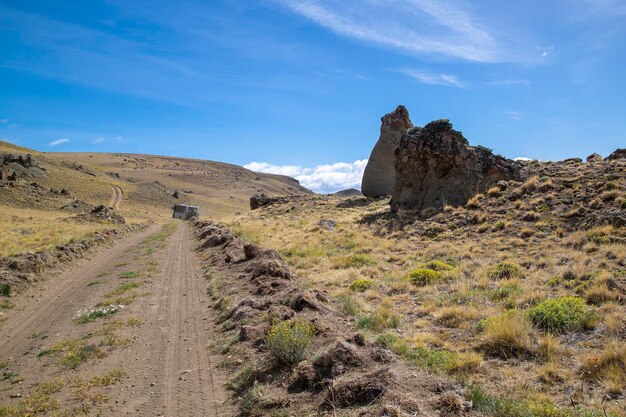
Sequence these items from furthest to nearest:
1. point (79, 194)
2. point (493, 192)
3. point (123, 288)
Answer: point (79, 194), point (493, 192), point (123, 288)

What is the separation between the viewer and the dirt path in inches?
2912

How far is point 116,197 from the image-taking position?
82.4m

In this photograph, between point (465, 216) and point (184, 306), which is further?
point (465, 216)

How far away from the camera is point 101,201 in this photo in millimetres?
76375

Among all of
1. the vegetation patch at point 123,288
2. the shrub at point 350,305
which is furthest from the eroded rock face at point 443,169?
the vegetation patch at point 123,288

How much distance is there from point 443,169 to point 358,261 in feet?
43.4

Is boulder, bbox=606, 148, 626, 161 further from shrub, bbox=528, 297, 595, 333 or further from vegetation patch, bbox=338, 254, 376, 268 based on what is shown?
shrub, bbox=528, 297, 595, 333

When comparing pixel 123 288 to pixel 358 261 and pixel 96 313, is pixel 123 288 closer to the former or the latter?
pixel 96 313

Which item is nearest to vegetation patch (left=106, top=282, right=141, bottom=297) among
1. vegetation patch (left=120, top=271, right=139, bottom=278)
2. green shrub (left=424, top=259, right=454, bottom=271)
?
vegetation patch (left=120, top=271, right=139, bottom=278)

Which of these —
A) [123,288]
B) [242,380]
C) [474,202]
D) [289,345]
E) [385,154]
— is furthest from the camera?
[385,154]

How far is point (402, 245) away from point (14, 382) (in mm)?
15758

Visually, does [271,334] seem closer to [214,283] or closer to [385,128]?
[214,283]

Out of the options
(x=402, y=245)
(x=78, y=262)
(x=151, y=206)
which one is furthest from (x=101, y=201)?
(x=402, y=245)

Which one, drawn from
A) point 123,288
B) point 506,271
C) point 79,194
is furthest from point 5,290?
point 79,194
